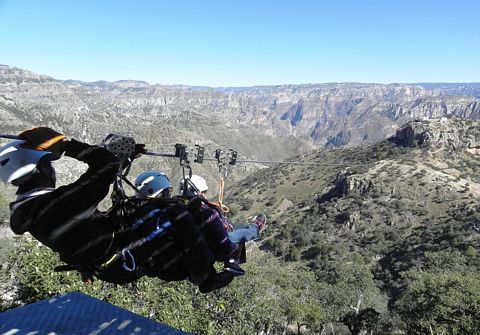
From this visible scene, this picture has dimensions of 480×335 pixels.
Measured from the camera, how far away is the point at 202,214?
177 inches

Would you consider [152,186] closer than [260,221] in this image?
Yes

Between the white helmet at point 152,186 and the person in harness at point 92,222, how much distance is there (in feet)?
1.18

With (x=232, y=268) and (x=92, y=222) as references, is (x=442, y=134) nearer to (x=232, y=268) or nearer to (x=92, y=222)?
(x=232, y=268)

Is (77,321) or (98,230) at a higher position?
(98,230)

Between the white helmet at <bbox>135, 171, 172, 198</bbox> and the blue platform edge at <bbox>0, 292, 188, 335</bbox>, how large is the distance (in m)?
2.34

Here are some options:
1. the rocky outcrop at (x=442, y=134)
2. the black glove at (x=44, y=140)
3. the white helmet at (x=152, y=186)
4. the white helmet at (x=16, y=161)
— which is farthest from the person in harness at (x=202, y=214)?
the rocky outcrop at (x=442, y=134)

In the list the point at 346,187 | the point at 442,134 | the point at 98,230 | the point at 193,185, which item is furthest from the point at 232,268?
the point at 442,134

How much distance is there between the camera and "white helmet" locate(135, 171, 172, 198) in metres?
4.39

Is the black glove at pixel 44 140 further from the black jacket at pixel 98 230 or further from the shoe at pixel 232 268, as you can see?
the shoe at pixel 232 268

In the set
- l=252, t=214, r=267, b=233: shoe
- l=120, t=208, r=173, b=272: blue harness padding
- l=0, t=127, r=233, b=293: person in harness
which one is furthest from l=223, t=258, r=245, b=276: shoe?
l=120, t=208, r=173, b=272: blue harness padding

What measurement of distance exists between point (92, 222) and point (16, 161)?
0.79 metres

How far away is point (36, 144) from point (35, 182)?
1.07ft

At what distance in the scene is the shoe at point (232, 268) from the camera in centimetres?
496

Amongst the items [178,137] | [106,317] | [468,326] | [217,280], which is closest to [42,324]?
[106,317]
